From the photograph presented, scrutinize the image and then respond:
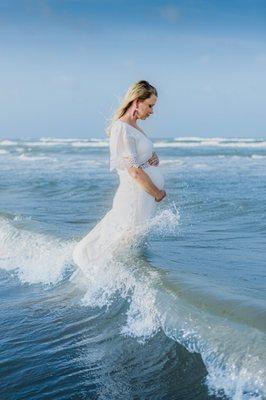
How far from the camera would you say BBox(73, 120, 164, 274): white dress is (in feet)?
17.2

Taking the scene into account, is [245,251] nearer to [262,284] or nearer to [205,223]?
[262,284]

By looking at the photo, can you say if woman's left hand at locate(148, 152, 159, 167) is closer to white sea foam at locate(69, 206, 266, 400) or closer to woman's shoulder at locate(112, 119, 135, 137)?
woman's shoulder at locate(112, 119, 135, 137)

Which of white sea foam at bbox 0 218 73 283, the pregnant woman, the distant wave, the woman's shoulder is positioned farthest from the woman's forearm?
the distant wave

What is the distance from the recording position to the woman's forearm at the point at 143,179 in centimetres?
529

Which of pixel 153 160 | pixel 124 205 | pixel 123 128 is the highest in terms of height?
pixel 123 128

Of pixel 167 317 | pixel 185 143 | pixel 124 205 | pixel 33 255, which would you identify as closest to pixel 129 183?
pixel 124 205

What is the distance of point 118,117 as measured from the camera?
5.36m

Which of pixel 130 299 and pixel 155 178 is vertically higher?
Result: pixel 155 178

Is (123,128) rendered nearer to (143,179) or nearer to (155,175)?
(143,179)

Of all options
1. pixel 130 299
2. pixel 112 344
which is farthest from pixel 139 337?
pixel 130 299

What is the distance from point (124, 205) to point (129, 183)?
247 millimetres

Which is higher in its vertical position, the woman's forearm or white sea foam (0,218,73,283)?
the woman's forearm

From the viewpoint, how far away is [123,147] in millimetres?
5250

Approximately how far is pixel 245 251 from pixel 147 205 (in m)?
2.48
